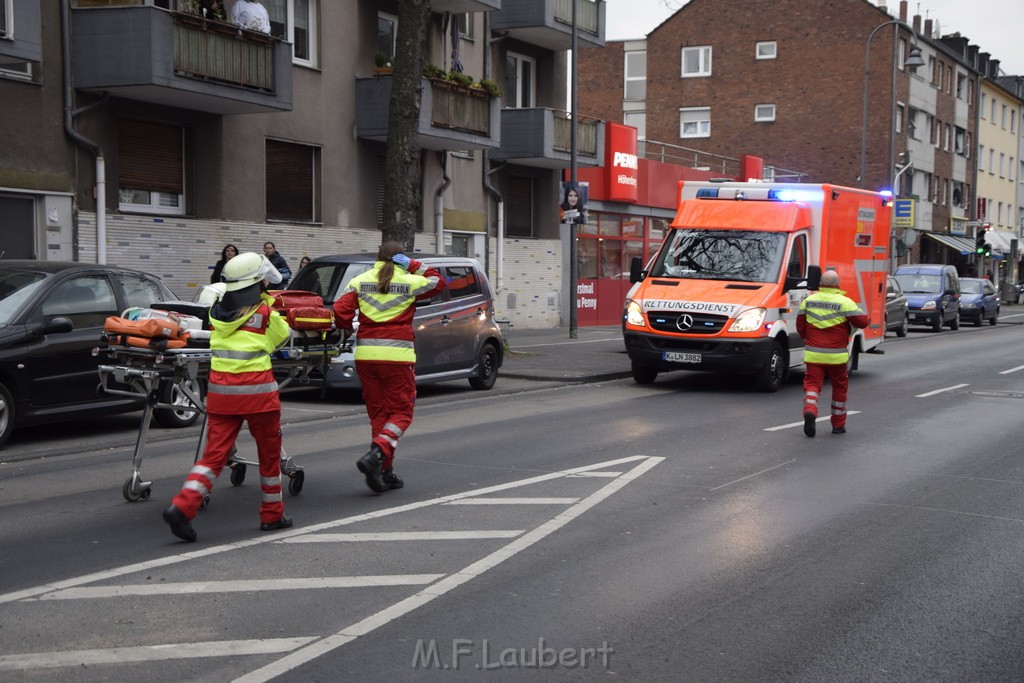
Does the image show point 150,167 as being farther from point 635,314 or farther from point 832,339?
point 832,339

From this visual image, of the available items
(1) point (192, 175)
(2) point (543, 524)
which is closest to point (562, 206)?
(1) point (192, 175)

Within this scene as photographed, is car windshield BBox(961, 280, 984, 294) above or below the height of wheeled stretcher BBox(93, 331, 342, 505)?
below

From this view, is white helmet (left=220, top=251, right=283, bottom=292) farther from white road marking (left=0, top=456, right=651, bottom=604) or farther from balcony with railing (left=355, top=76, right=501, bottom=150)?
balcony with railing (left=355, top=76, right=501, bottom=150)

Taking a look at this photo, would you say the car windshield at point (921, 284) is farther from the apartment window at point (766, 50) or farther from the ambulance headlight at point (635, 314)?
the apartment window at point (766, 50)

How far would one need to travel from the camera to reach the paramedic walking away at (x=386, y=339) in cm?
862

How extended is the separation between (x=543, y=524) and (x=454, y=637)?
242cm

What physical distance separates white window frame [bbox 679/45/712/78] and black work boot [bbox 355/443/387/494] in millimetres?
52868

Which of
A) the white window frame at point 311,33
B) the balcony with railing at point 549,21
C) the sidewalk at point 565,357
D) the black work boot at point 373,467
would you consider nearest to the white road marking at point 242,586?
the black work boot at point 373,467

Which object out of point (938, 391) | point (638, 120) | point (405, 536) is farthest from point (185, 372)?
point (638, 120)

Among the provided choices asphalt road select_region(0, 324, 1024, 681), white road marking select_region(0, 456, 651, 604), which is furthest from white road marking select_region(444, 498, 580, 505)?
white road marking select_region(0, 456, 651, 604)

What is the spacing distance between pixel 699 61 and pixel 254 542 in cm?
5474

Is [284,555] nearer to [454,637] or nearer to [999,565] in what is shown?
[454,637]

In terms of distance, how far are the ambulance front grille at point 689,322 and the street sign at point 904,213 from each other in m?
40.5

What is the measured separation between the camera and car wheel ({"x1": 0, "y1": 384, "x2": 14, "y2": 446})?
10.7 meters
